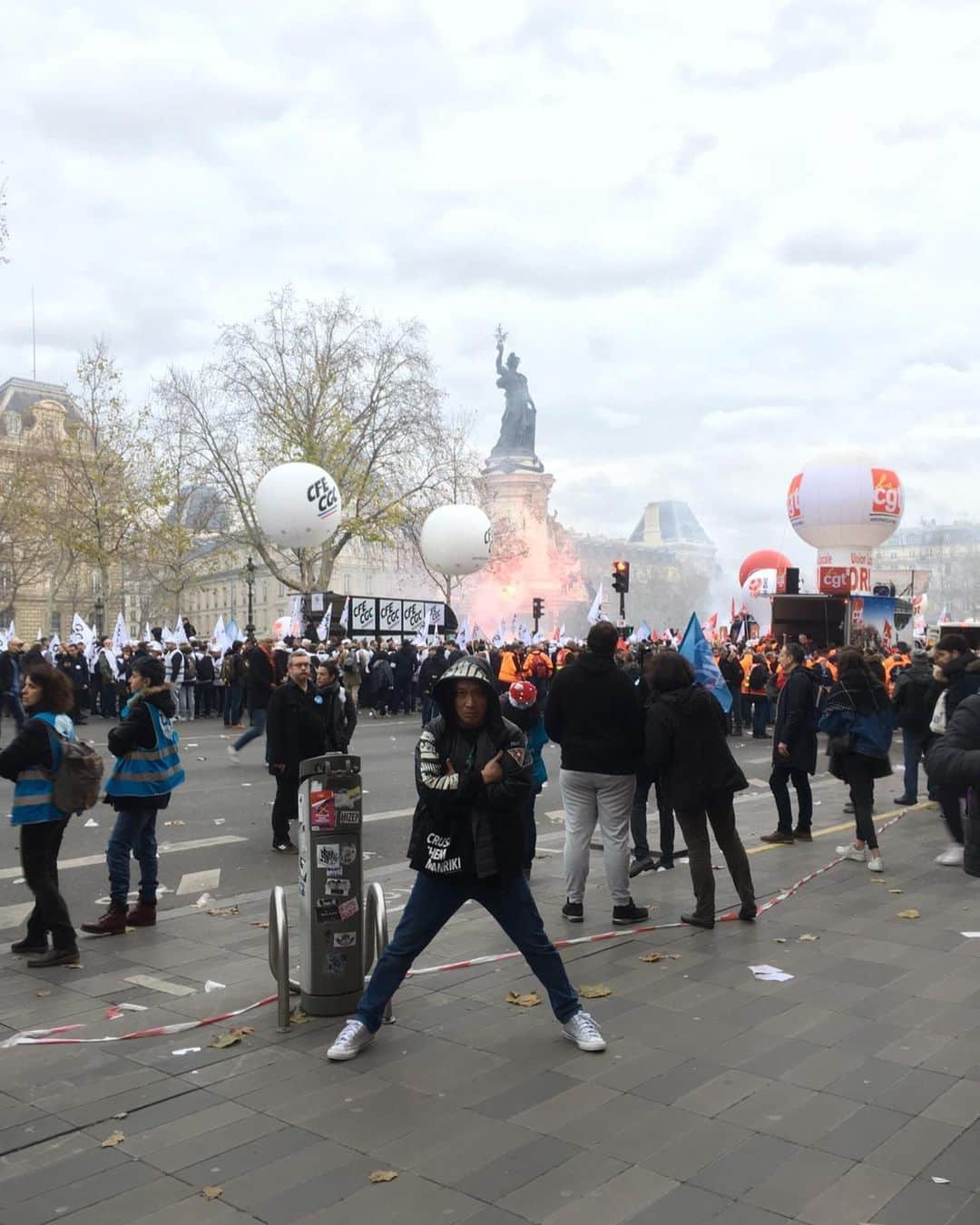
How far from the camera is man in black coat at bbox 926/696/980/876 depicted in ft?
13.7

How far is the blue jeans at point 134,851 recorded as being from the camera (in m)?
7.01

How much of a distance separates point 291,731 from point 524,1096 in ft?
18.1

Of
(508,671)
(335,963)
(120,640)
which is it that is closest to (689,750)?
(335,963)

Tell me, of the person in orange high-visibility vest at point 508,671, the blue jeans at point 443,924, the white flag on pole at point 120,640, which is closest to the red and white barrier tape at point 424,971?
the blue jeans at point 443,924

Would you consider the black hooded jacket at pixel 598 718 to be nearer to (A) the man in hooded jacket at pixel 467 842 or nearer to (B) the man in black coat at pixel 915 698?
(A) the man in hooded jacket at pixel 467 842

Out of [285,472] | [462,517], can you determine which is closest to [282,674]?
[285,472]

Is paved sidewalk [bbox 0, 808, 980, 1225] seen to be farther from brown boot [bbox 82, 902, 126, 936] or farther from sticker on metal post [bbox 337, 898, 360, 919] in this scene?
sticker on metal post [bbox 337, 898, 360, 919]

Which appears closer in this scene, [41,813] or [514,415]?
[41,813]

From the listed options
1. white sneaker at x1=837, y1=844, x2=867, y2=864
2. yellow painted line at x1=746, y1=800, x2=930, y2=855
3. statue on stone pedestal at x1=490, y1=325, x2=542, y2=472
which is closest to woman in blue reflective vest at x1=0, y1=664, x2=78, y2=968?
yellow painted line at x1=746, y1=800, x2=930, y2=855

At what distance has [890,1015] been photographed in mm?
5375

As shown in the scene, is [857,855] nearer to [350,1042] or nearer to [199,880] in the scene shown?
[199,880]

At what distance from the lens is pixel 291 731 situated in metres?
9.58

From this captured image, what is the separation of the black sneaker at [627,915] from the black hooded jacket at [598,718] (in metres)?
0.86

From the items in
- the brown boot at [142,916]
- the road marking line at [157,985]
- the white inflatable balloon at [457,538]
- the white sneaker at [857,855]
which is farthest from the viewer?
the white inflatable balloon at [457,538]
